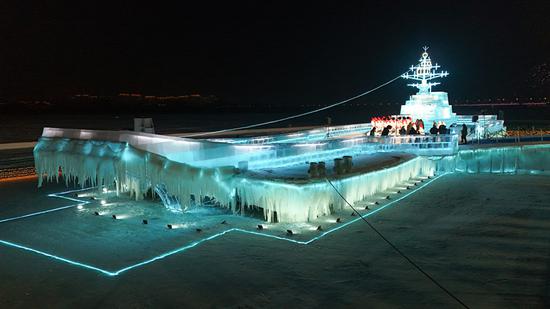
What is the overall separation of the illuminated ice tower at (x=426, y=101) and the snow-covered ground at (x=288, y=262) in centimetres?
2056

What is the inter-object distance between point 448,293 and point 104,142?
37.0 feet

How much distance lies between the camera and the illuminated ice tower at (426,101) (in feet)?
108

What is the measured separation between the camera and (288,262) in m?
8.66

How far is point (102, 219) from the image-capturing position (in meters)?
12.1

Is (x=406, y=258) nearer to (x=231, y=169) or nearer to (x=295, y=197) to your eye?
(x=295, y=197)

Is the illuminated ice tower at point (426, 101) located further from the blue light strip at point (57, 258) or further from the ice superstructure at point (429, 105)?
the blue light strip at point (57, 258)

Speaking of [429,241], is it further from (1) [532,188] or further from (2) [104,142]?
(2) [104,142]

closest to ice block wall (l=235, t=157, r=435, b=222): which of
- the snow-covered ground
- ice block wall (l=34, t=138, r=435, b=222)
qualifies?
ice block wall (l=34, t=138, r=435, b=222)

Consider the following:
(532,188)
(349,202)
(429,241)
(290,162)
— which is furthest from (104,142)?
(532,188)

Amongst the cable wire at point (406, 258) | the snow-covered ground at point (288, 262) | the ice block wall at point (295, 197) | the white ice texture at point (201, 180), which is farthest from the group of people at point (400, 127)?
the cable wire at point (406, 258)

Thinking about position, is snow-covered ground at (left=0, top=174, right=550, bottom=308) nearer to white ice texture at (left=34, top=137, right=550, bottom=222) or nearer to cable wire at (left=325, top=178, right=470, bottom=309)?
cable wire at (left=325, top=178, right=470, bottom=309)

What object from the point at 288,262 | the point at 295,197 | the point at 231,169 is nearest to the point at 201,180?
the point at 231,169

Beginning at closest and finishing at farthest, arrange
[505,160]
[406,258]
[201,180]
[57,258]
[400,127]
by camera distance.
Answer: [406,258], [57,258], [201,180], [505,160], [400,127]

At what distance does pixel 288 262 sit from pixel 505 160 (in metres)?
19.6
